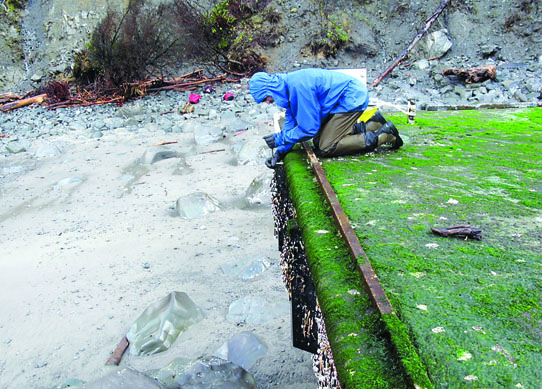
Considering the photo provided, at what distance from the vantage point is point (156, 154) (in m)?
6.93

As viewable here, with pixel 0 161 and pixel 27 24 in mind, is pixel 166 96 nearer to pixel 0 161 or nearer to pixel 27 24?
pixel 0 161

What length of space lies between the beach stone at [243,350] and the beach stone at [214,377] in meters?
0.35

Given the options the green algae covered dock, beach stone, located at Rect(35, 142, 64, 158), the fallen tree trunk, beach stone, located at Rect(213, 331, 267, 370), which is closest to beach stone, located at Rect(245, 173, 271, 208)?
the green algae covered dock

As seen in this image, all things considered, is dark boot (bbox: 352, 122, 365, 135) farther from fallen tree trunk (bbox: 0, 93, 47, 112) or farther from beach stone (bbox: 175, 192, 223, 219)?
fallen tree trunk (bbox: 0, 93, 47, 112)

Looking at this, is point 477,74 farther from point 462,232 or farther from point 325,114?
point 462,232

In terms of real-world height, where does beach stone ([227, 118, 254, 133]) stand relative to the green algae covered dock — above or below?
below

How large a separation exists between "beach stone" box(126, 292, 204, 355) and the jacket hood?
165cm

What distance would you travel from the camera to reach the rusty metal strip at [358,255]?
1.56 m

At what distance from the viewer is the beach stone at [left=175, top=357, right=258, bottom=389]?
243 cm

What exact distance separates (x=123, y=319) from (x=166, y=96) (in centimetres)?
853

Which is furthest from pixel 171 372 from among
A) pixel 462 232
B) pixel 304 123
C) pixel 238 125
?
pixel 238 125

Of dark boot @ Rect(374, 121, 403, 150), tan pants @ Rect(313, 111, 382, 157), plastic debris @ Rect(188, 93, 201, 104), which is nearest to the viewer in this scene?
tan pants @ Rect(313, 111, 382, 157)

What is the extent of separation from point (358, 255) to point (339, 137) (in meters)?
1.82

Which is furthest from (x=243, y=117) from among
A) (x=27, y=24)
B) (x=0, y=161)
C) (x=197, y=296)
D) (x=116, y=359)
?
(x=27, y=24)
